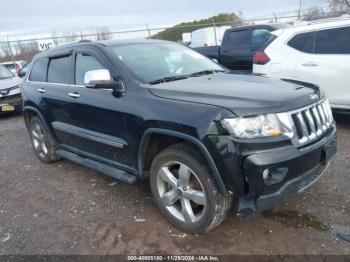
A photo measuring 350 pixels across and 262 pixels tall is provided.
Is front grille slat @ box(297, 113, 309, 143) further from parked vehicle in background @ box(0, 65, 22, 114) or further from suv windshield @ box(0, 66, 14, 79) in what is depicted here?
suv windshield @ box(0, 66, 14, 79)

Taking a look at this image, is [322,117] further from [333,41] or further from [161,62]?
[333,41]

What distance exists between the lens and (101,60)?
3967mm

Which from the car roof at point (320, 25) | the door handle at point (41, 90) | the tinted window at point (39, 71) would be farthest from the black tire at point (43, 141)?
the car roof at point (320, 25)

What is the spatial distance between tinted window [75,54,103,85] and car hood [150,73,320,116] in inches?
41.4

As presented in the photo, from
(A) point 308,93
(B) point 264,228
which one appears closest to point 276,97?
(A) point 308,93

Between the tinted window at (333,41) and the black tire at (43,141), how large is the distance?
14.7ft

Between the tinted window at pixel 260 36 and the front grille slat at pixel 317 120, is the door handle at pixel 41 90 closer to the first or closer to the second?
the front grille slat at pixel 317 120

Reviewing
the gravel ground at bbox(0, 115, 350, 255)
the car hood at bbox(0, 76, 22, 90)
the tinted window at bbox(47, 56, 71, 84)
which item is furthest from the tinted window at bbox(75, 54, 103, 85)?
the car hood at bbox(0, 76, 22, 90)

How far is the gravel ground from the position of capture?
3.16m

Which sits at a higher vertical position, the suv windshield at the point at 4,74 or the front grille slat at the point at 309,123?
the front grille slat at the point at 309,123

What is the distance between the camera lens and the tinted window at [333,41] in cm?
571

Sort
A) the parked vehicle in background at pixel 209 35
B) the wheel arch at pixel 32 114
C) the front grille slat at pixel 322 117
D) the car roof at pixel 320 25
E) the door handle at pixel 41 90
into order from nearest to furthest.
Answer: the front grille slat at pixel 322 117 < the door handle at pixel 41 90 < the wheel arch at pixel 32 114 < the car roof at pixel 320 25 < the parked vehicle in background at pixel 209 35

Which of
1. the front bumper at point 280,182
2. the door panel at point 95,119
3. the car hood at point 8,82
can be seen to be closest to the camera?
the front bumper at point 280,182

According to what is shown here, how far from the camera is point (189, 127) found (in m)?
2.97
